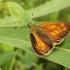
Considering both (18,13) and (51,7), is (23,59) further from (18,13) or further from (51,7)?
(18,13)

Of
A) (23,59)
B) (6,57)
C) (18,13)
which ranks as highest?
(18,13)

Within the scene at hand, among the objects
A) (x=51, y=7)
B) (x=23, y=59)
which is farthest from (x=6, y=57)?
(x=51, y=7)

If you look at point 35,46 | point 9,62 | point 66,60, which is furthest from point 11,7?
point 9,62

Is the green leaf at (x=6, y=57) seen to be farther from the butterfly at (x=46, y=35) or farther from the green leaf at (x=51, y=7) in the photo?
the butterfly at (x=46, y=35)

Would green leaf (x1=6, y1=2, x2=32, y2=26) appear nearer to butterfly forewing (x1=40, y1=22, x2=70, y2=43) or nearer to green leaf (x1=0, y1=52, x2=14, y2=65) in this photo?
butterfly forewing (x1=40, y1=22, x2=70, y2=43)

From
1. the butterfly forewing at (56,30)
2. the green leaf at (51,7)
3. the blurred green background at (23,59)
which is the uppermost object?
the butterfly forewing at (56,30)

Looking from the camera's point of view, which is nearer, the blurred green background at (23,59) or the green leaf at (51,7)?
the green leaf at (51,7)

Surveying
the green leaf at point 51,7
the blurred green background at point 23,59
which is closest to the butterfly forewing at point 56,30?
the green leaf at point 51,7

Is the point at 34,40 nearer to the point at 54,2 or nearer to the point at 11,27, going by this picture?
the point at 11,27

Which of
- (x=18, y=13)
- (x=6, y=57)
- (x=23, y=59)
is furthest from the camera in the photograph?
(x=23, y=59)
